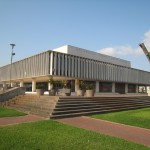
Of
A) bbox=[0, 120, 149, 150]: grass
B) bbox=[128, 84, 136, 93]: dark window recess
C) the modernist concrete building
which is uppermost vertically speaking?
the modernist concrete building

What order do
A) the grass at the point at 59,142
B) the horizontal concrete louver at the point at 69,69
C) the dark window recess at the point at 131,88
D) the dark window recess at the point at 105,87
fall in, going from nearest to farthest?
the grass at the point at 59,142 → the horizontal concrete louver at the point at 69,69 → the dark window recess at the point at 105,87 → the dark window recess at the point at 131,88

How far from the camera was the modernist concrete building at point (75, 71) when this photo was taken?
115 feet

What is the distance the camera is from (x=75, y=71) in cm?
3816

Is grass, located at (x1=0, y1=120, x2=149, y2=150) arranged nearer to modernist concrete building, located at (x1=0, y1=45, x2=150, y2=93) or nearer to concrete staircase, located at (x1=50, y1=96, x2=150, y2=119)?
concrete staircase, located at (x1=50, y1=96, x2=150, y2=119)

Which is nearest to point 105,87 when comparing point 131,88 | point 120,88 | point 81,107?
point 120,88

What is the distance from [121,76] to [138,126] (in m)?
39.5

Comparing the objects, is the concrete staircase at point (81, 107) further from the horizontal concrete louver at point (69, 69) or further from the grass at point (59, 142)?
A: the horizontal concrete louver at point (69, 69)

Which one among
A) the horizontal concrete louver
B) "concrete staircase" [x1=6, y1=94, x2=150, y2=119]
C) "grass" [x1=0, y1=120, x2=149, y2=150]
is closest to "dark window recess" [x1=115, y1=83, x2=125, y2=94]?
the horizontal concrete louver

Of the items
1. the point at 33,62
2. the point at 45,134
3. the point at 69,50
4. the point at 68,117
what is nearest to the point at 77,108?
the point at 68,117

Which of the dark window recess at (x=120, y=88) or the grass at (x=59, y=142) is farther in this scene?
the dark window recess at (x=120, y=88)

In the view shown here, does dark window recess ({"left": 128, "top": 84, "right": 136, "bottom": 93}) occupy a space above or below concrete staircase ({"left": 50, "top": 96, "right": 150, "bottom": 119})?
above

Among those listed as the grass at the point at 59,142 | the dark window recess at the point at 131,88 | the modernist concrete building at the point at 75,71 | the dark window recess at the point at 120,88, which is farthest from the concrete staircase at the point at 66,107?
the dark window recess at the point at 131,88

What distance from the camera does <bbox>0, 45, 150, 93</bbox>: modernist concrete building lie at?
115 ft

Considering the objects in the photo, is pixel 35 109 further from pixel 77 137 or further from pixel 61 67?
pixel 61 67
